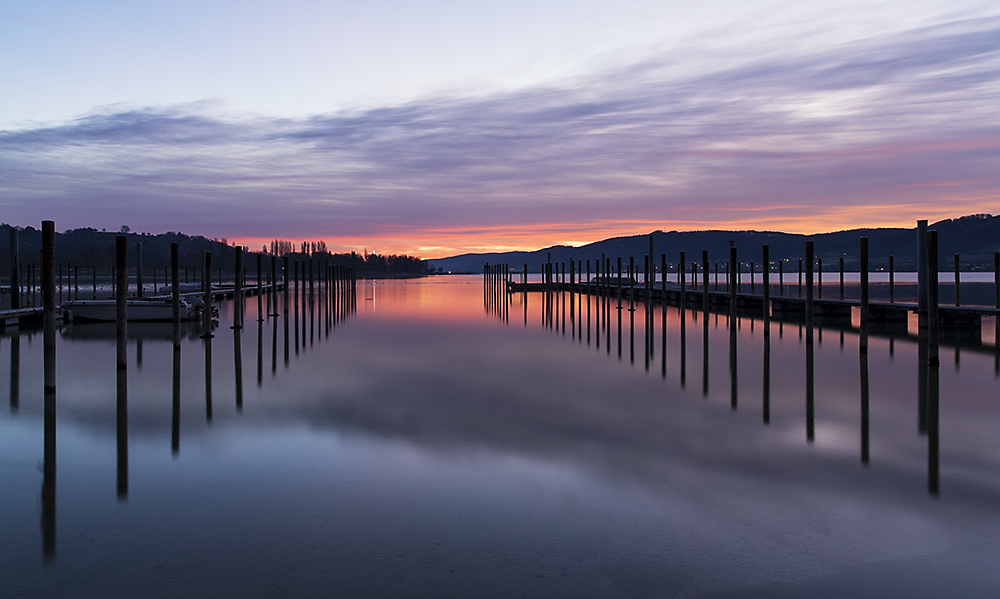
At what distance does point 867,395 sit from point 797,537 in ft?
21.2

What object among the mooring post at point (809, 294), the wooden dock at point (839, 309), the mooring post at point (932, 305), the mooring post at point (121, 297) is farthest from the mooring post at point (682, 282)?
the mooring post at point (121, 297)

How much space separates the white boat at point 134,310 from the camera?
71.5 feet

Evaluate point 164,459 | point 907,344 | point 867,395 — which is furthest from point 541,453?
point 907,344

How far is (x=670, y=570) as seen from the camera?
4035 millimetres

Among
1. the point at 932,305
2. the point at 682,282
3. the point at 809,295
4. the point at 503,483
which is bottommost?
the point at 503,483

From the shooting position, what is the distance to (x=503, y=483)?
5.69m

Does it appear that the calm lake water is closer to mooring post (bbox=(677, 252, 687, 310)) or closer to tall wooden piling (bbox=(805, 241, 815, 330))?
tall wooden piling (bbox=(805, 241, 815, 330))

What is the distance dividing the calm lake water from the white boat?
9.83 m

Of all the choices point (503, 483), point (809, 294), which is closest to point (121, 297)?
point (503, 483)

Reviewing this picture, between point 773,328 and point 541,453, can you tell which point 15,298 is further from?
point 773,328

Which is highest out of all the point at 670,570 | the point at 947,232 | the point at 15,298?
the point at 947,232

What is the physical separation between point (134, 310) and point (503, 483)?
20.2m

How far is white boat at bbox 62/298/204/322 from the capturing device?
71.5ft

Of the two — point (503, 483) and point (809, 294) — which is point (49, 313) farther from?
point (809, 294)
